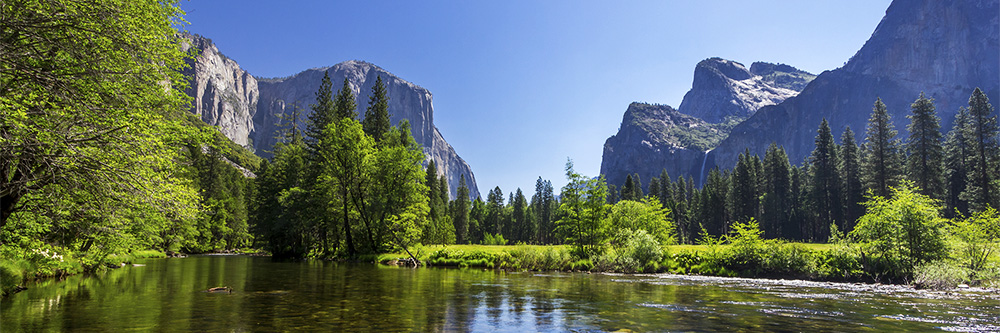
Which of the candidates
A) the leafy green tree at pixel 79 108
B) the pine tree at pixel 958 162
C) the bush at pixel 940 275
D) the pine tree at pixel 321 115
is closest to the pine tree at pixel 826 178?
the pine tree at pixel 958 162

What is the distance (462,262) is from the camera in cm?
3697

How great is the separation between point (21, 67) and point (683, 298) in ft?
60.8

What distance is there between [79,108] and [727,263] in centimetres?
3189

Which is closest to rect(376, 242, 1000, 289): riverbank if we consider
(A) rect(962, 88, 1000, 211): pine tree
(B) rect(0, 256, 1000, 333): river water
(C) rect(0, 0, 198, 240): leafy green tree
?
(B) rect(0, 256, 1000, 333): river water

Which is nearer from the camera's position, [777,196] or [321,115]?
[321,115]

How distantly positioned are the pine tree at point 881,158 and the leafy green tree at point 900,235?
159 ft

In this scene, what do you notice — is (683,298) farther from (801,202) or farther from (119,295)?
(801,202)

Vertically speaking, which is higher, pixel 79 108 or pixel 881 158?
pixel 881 158

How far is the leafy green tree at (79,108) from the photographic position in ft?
26.9

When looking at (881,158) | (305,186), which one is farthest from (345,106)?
(881,158)

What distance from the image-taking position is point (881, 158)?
2515 inches

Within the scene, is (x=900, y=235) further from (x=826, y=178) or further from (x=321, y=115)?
(x=826, y=178)

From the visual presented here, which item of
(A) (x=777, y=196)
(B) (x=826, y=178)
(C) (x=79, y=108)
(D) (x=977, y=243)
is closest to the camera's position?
(C) (x=79, y=108)

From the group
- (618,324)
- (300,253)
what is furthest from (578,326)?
(300,253)
